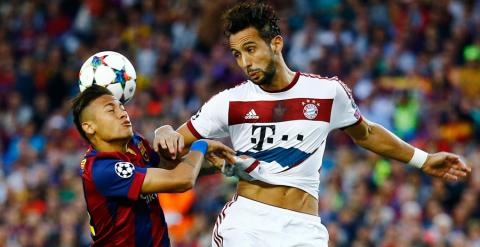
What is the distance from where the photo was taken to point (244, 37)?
6395 millimetres

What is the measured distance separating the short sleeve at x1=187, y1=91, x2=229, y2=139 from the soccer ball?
0.72 metres

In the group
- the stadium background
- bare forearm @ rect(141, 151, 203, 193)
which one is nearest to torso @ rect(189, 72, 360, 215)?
bare forearm @ rect(141, 151, 203, 193)

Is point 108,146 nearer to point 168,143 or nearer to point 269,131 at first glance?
point 168,143

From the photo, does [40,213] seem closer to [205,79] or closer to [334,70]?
[205,79]

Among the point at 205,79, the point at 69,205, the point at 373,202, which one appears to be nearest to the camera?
the point at 373,202

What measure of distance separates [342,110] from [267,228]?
3.26 feet

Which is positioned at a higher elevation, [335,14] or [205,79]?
[335,14]

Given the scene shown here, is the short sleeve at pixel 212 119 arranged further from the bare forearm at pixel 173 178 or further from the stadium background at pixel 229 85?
the stadium background at pixel 229 85

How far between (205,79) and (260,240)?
31.2 ft

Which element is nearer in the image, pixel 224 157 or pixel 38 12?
pixel 224 157

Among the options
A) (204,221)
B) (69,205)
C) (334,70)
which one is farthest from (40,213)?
(334,70)

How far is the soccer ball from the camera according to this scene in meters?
7.11

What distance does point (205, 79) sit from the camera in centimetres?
1571

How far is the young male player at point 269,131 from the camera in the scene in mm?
6395
